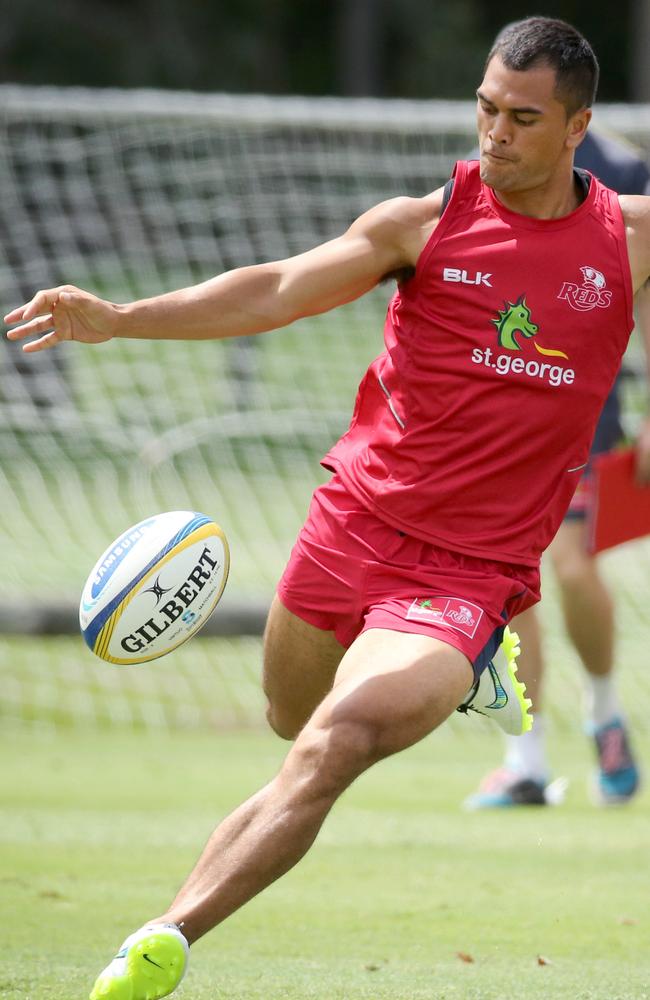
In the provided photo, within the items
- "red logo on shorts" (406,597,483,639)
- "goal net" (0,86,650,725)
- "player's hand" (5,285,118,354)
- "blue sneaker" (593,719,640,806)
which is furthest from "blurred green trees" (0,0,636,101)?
"red logo on shorts" (406,597,483,639)

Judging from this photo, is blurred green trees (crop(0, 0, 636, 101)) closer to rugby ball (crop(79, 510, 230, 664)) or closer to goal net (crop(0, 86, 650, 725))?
goal net (crop(0, 86, 650, 725))

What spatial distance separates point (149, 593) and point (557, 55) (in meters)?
1.71

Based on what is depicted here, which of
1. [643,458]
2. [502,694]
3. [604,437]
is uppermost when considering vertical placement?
[502,694]

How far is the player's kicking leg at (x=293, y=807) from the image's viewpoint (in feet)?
11.7

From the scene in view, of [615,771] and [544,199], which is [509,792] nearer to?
[615,771]

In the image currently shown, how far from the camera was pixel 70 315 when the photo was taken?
3980mm

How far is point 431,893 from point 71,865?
4.08 feet

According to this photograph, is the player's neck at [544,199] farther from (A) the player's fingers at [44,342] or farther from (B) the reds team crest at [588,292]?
(A) the player's fingers at [44,342]

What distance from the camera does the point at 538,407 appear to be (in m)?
4.12

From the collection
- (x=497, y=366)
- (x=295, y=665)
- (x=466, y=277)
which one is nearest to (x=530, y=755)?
(x=295, y=665)

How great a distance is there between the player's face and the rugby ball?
1247 mm

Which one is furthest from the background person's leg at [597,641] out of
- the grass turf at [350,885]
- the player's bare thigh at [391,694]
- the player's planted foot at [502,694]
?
the player's bare thigh at [391,694]

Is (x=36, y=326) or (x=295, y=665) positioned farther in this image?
(x=295, y=665)

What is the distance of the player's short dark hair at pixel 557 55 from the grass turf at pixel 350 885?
7.39 feet
